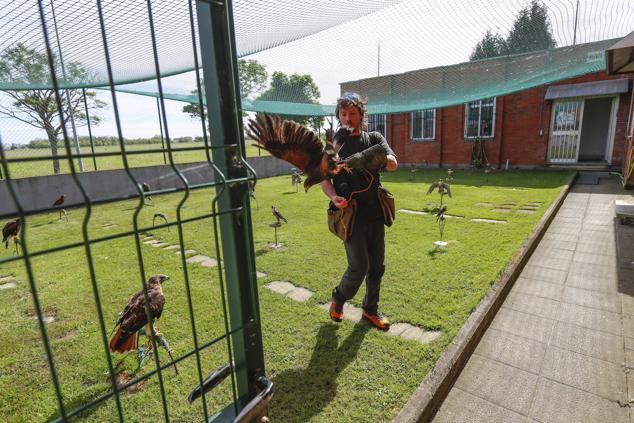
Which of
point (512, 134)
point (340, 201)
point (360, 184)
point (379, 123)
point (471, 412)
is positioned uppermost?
point (379, 123)

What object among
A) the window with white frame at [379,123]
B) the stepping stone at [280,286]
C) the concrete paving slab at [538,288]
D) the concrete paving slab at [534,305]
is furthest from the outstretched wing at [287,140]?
the window with white frame at [379,123]

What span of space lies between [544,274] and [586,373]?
1.89 metres

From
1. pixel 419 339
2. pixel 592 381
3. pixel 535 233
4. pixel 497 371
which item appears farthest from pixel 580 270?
pixel 419 339

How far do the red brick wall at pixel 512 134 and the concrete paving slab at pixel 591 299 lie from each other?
11.3m

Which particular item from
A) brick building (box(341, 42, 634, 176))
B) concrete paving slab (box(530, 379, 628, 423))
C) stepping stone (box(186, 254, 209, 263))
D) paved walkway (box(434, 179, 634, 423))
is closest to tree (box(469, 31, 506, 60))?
brick building (box(341, 42, 634, 176))

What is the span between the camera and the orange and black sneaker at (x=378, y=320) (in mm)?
2857

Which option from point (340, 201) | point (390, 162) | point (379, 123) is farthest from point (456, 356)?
point (379, 123)

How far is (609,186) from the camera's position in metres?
9.20

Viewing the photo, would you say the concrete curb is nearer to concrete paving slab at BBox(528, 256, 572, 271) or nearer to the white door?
concrete paving slab at BBox(528, 256, 572, 271)

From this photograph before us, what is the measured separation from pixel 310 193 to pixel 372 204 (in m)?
7.80

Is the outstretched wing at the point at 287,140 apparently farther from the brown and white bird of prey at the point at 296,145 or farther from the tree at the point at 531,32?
the tree at the point at 531,32

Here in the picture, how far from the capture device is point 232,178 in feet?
4.90

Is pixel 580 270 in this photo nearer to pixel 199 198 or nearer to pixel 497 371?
pixel 497 371

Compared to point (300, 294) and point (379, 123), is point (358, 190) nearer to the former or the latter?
point (300, 294)
